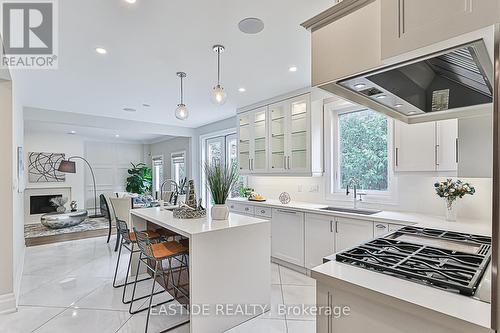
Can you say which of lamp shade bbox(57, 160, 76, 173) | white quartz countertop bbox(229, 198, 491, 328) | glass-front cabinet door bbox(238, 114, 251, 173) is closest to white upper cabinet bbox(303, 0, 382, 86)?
white quartz countertop bbox(229, 198, 491, 328)

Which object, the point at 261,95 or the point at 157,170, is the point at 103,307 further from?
the point at 157,170

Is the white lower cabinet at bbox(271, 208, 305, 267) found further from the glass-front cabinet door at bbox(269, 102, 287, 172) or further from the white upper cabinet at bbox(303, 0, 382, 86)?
the white upper cabinet at bbox(303, 0, 382, 86)

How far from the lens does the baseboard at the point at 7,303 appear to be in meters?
2.59

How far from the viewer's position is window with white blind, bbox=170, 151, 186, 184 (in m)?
7.82

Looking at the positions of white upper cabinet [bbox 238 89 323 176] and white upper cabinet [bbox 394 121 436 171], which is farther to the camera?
white upper cabinet [bbox 238 89 323 176]

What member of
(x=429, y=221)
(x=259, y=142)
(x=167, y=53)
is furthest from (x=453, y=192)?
(x=167, y=53)

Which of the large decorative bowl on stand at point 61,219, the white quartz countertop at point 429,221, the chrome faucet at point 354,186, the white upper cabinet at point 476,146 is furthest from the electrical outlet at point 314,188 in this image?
the large decorative bowl on stand at point 61,219

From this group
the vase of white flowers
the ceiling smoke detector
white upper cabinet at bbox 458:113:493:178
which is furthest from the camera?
the vase of white flowers

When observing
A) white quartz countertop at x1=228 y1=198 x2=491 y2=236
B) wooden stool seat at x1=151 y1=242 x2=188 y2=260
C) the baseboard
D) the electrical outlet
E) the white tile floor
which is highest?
the electrical outlet

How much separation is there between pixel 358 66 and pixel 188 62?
8.05ft

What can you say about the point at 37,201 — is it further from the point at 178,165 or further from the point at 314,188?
the point at 314,188

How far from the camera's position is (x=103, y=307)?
105 inches

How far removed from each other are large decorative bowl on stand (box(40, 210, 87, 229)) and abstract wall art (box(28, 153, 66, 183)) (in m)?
1.98

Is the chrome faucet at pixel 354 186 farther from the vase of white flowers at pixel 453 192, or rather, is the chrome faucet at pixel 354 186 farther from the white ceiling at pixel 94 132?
the white ceiling at pixel 94 132
